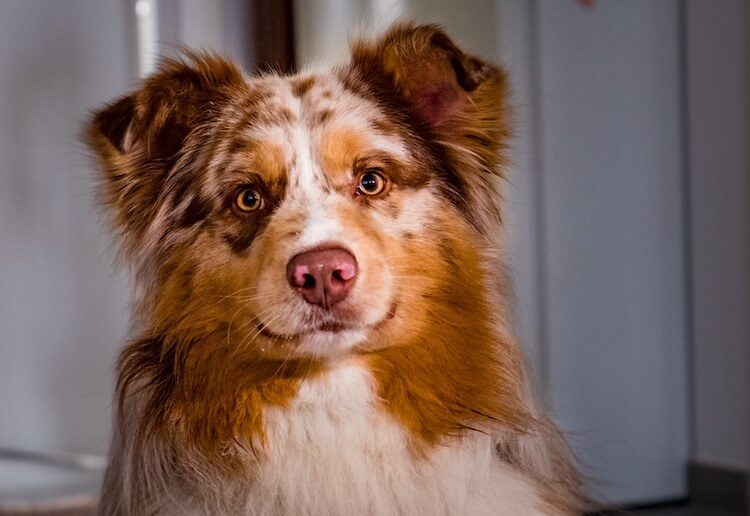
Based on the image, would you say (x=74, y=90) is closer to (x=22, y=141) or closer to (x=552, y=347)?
(x=22, y=141)

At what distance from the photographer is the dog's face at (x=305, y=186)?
1139 mm

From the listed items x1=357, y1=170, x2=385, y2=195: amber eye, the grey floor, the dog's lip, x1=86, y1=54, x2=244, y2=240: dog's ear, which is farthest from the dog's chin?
the grey floor

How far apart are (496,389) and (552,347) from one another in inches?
4.6

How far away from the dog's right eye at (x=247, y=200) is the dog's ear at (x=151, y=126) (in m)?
0.11

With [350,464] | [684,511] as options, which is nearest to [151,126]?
[350,464]

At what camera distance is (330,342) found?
1.14 m

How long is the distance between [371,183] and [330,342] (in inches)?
9.0

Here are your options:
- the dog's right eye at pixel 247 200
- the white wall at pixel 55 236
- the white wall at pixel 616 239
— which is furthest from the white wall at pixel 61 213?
the white wall at pixel 616 239

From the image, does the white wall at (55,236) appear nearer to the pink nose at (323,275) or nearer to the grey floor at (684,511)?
the pink nose at (323,275)

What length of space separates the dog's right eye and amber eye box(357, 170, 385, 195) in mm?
144

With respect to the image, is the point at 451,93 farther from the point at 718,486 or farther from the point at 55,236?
the point at 718,486

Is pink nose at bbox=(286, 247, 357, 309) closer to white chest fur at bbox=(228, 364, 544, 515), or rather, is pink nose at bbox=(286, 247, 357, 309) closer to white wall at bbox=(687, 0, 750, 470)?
white chest fur at bbox=(228, 364, 544, 515)

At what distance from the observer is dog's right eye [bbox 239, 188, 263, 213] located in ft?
3.90

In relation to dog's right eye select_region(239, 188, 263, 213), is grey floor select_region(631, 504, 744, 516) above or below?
below
